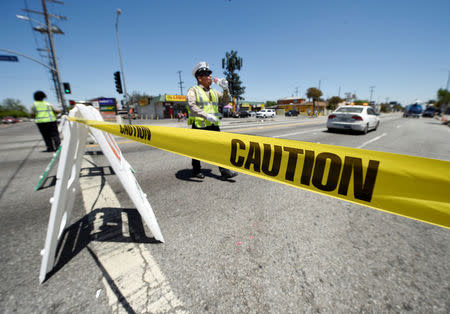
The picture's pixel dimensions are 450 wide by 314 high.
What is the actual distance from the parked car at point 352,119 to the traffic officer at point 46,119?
11.8 m

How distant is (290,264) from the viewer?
61.4 inches

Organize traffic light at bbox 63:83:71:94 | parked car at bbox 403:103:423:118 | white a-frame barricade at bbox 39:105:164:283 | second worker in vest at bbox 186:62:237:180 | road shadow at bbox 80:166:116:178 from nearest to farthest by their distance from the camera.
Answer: white a-frame barricade at bbox 39:105:164:283
second worker in vest at bbox 186:62:237:180
road shadow at bbox 80:166:116:178
traffic light at bbox 63:83:71:94
parked car at bbox 403:103:423:118

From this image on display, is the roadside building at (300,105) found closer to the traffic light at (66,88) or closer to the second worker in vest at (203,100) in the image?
the traffic light at (66,88)

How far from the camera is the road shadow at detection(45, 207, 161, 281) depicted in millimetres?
1705

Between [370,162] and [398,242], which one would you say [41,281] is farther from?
[398,242]

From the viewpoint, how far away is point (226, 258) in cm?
162

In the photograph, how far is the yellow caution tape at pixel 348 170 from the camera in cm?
76

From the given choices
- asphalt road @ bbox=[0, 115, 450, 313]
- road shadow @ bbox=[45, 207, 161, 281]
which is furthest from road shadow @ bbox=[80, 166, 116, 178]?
road shadow @ bbox=[45, 207, 161, 281]

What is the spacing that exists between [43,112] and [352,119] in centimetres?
1236

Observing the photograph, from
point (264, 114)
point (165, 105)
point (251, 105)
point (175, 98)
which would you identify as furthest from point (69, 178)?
point (251, 105)

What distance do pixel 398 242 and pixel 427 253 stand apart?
0.20 meters

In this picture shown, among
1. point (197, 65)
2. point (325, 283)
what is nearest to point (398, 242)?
point (325, 283)

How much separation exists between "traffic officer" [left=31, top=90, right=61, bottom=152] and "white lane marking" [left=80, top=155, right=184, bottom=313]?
5525 mm

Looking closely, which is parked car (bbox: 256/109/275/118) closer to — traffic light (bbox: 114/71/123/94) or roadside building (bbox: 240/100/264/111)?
roadside building (bbox: 240/100/264/111)
